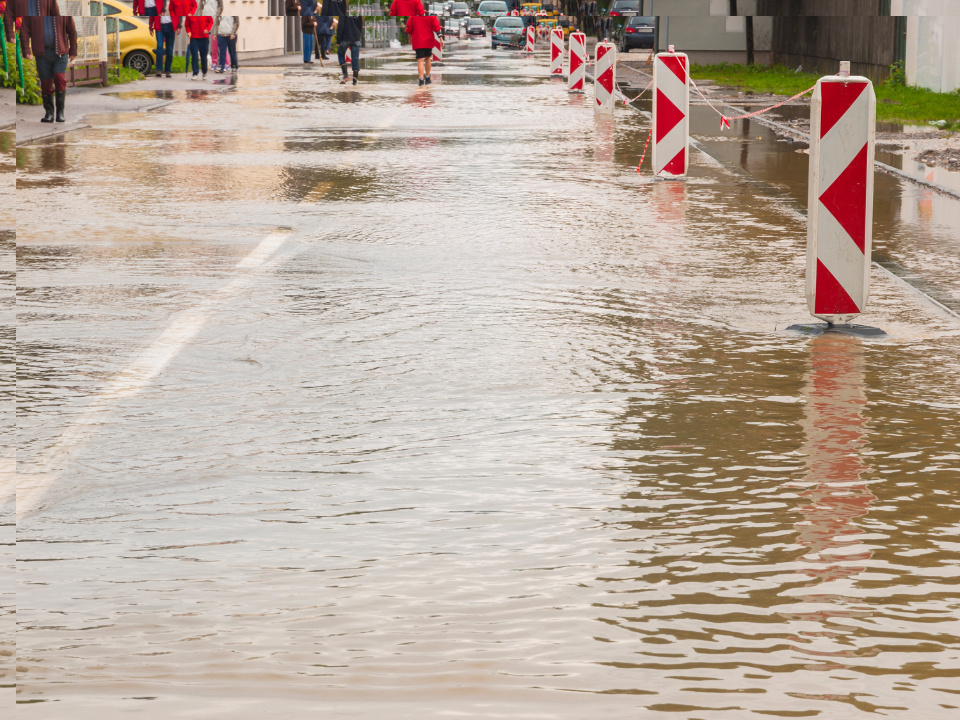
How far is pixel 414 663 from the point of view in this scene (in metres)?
3.61

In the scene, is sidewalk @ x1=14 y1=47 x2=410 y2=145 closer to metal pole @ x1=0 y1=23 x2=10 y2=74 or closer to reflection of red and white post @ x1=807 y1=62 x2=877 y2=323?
metal pole @ x1=0 y1=23 x2=10 y2=74

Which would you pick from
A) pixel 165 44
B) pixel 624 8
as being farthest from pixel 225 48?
pixel 624 8

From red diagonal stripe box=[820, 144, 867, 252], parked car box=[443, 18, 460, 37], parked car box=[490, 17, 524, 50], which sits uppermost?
parked car box=[443, 18, 460, 37]

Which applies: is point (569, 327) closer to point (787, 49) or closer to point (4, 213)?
point (4, 213)

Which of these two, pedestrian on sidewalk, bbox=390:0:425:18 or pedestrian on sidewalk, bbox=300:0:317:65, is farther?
pedestrian on sidewalk, bbox=300:0:317:65

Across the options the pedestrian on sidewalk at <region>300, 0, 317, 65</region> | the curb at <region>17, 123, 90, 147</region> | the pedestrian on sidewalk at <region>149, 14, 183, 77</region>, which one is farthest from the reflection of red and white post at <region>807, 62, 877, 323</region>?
the pedestrian on sidewalk at <region>300, 0, 317, 65</region>

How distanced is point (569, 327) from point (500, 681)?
4.27 metres

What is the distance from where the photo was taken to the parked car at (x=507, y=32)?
73.4 meters

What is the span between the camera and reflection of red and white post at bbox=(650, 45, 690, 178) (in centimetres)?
1406

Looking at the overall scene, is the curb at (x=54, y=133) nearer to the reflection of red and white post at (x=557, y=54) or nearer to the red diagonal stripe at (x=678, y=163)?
the red diagonal stripe at (x=678, y=163)

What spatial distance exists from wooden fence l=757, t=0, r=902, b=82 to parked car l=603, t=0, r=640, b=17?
16.3m

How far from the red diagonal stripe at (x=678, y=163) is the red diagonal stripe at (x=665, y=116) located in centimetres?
27

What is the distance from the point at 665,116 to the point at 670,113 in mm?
70

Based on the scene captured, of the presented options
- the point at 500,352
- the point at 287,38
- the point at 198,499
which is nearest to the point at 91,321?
the point at 500,352
